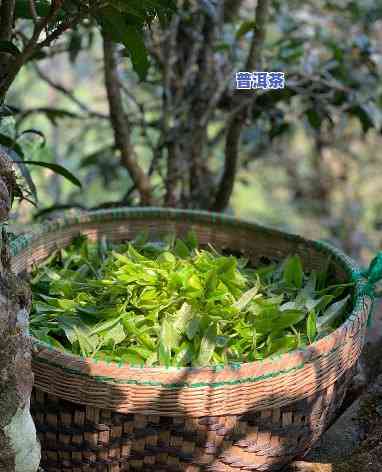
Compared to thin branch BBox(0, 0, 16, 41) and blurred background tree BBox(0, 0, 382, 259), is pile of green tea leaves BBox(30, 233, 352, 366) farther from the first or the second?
thin branch BBox(0, 0, 16, 41)

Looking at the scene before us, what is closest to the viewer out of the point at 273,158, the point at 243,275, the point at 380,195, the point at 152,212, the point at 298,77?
the point at 243,275

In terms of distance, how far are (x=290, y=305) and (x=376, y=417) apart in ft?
0.90

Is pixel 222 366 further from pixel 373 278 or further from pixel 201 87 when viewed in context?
pixel 201 87

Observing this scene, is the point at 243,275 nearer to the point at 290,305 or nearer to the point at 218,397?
the point at 290,305

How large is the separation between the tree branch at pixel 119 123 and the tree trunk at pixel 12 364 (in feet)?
3.25

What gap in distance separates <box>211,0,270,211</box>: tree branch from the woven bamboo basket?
2.79ft

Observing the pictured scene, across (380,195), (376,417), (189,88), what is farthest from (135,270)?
(380,195)

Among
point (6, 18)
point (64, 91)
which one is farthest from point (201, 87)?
point (6, 18)

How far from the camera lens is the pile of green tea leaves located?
115 centimetres

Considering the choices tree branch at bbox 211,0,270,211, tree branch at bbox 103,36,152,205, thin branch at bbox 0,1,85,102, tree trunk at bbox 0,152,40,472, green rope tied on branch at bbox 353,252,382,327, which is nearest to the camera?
tree trunk at bbox 0,152,40,472

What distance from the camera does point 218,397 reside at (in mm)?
995

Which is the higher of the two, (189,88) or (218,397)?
(189,88)

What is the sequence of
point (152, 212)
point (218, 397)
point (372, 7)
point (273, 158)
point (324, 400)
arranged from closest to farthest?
point (218, 397), point (324, 400), point (152, 212), point (372, 7), point (273, 158)

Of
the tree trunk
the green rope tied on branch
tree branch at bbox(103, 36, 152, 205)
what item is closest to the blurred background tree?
tree branch at bbox(103, 36, 152, 205)
